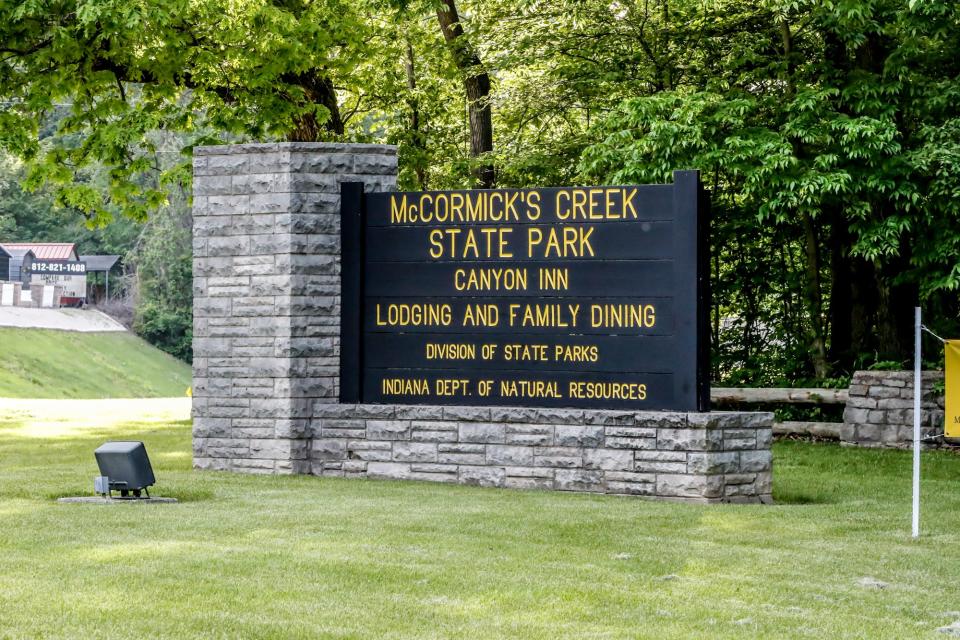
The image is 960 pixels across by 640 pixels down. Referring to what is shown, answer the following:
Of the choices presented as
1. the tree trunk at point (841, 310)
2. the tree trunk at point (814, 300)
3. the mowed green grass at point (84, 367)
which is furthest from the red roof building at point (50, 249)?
the tree trunk at point (841, 310)

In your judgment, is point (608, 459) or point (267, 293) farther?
point (267, 293)

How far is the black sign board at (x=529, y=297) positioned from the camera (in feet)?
36.2

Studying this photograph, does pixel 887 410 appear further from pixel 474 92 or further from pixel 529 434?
pixel 474 92

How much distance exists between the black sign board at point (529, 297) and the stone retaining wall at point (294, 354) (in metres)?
0.22

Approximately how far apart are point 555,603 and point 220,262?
23.1 ft

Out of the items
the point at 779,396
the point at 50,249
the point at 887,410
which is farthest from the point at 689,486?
the point at 50,249

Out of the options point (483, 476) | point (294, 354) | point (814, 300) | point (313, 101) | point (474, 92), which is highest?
point (474, 92)

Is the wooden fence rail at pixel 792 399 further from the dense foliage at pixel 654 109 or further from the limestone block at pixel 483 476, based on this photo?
the limestone block at pixel 483 476

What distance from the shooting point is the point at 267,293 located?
1237 centimetres

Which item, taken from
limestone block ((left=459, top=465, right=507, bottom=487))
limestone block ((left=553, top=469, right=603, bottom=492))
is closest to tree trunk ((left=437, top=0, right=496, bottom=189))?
limestone block ((left=459, top=465, right=507, bottom=487))

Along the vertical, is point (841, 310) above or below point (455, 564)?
above

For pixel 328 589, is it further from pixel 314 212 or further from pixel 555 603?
pixel 314 212

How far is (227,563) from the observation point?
734 centimetres

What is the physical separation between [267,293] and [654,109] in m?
6.23
